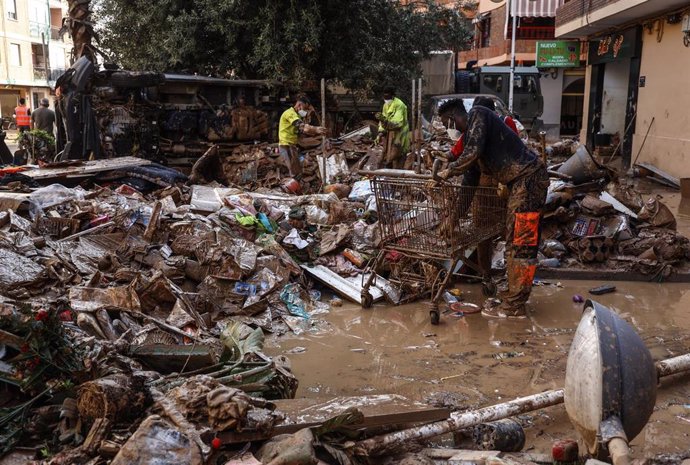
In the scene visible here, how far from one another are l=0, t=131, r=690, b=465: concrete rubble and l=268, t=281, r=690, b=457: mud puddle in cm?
40

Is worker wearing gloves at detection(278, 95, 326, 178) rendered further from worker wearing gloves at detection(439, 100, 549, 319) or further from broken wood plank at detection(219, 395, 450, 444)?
broken wood plank at detection(219, 395, 450, 444)

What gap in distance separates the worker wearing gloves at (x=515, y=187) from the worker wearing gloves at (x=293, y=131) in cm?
540

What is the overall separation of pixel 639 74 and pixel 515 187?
12570mm

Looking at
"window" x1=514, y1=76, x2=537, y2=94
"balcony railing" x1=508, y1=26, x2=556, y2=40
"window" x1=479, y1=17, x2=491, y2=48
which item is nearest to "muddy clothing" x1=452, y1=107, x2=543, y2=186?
"window" x1=514, y1=76, x2=537, y2=94

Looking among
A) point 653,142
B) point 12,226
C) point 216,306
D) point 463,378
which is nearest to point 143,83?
point 12,226

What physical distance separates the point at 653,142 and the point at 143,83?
11306 mm

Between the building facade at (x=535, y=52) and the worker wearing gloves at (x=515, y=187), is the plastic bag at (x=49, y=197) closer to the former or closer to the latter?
the worker wearing gloves at (x=515, y=187)

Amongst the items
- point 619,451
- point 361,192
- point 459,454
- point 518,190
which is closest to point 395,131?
point 361,192

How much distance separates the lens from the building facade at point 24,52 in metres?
38.1

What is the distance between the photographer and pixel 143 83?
12.1 metres

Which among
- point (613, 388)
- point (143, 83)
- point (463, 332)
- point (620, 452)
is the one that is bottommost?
point (463, 332)

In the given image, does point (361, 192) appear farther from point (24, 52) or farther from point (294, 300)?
point (24, 52)

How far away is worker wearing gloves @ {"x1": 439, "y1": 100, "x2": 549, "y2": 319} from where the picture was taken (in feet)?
18.7

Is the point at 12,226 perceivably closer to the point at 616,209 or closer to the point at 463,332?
the point at 463,332
